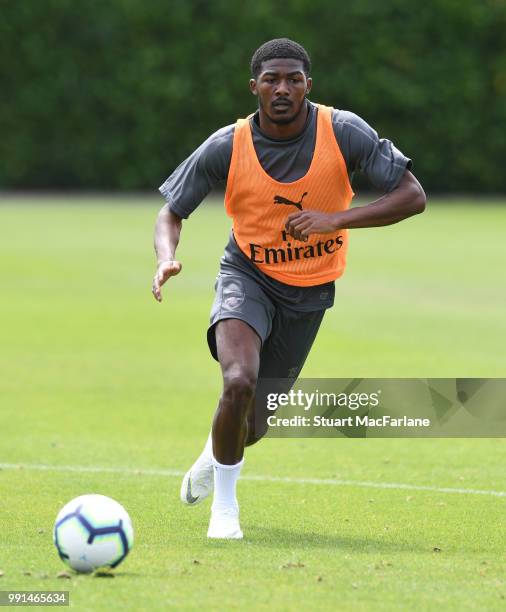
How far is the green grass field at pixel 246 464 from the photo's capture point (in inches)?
246

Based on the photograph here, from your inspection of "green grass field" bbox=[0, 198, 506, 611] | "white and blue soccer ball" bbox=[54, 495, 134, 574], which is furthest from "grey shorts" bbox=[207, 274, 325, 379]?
"white and blue soccer ball" bbox=[54, 495, 134, 574]

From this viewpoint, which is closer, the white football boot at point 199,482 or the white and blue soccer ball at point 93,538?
the white and blue soccer ball at point 93,538

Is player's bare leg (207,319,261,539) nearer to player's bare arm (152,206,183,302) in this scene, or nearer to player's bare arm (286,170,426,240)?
player's bare arm (152,206,183,302)

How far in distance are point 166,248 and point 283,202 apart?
0.68 meters

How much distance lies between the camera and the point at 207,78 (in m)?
45.4

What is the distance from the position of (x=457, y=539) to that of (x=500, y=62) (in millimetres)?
39324

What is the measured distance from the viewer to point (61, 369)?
14367mm

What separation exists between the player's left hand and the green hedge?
3767 centimetres

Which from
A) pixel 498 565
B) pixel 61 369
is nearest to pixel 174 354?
pixel 61 369

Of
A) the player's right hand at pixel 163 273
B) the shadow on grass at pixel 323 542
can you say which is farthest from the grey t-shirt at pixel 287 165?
the shadow on grass at pixel 323 542

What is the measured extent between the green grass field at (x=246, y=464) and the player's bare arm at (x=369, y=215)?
1.60m
